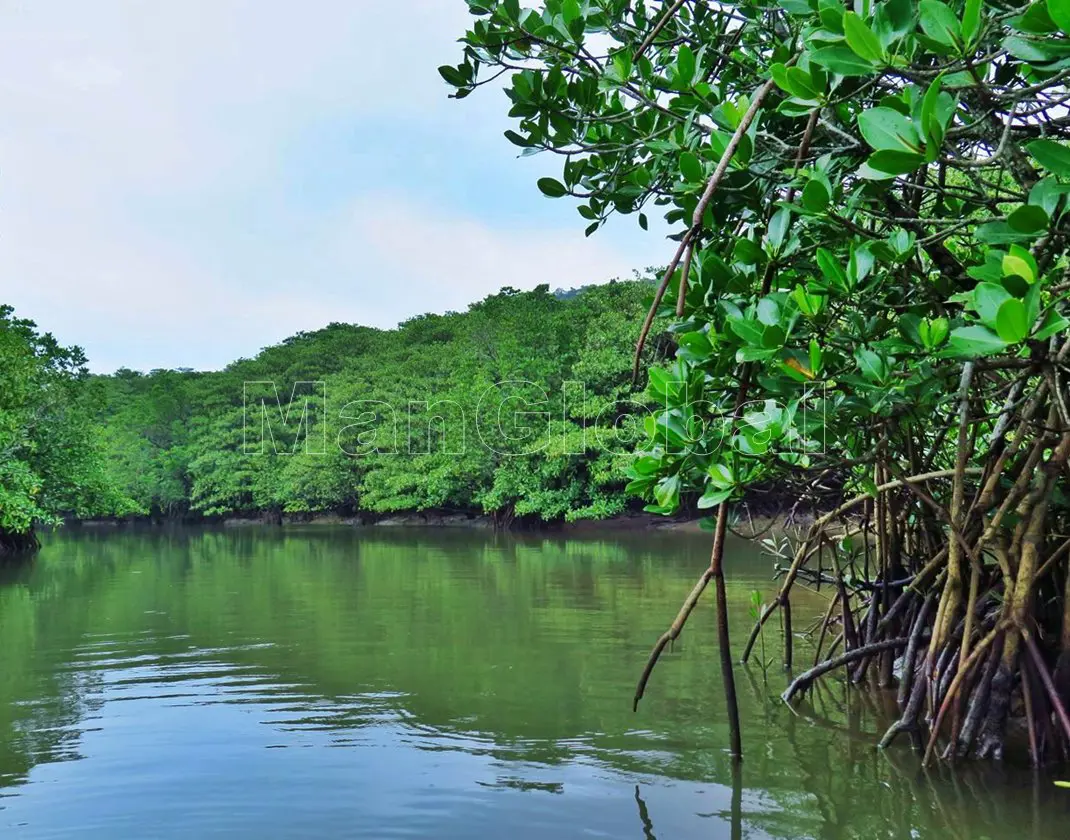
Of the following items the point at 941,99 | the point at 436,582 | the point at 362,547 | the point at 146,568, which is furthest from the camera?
the point at 362,547

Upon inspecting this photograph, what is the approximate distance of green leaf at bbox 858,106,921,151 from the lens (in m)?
1.90

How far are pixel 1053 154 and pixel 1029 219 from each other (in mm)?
207

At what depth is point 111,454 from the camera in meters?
37.6

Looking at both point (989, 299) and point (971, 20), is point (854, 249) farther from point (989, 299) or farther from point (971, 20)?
point (971, 20)

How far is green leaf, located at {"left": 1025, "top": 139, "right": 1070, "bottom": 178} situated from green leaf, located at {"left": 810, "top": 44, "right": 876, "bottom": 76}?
0.37m

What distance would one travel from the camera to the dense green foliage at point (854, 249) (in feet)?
6.66

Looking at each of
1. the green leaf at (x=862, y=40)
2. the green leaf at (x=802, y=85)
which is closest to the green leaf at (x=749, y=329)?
the green leaf at (x=802, y=85)

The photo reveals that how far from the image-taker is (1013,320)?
1.87 meters

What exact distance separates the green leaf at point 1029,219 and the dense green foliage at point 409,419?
1532cm

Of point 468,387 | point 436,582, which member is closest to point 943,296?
point 436,582

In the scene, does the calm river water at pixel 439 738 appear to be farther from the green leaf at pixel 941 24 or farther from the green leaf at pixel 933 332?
the green leaf at pixel 941 24

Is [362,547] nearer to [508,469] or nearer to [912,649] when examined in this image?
[508,469]

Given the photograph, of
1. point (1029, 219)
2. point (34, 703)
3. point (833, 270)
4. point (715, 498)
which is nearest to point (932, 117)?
point (1029, 219)

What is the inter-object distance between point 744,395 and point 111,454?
38.8m
